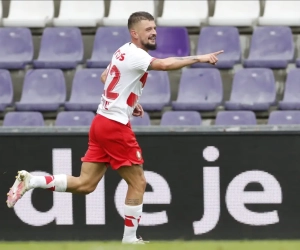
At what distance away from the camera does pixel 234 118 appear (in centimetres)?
930

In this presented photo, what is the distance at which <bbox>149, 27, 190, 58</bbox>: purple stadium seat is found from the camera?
10.6 m

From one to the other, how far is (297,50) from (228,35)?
83 centimetres

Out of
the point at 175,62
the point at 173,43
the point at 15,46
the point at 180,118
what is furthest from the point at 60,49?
the point at 175,62

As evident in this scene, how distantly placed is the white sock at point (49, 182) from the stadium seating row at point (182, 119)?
2.64 metres

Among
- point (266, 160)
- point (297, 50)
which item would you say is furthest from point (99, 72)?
point (266, 160)

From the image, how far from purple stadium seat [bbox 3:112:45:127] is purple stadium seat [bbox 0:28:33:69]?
1.01 m

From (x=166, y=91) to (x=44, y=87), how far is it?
52.3 inches

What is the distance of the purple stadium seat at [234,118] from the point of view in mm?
9297

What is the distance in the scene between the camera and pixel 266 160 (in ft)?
24.9

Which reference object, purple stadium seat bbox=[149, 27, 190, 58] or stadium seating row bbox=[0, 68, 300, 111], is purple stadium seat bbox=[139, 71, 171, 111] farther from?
purple stadium seat bbox=[149, 27, 190, 58]

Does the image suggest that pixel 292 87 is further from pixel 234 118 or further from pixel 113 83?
pixel 113 83

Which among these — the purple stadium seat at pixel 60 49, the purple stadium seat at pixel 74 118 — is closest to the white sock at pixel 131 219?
the purple stadium seat at pixel 74 118

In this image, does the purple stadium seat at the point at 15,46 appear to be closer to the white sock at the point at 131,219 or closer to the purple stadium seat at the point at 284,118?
the purple stadium seat at the point at 284,118

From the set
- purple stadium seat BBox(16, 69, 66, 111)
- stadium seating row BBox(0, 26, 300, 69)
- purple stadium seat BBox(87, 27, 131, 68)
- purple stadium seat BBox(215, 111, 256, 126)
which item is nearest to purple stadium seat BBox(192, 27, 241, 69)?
stadium seating row BBox(0, 26, 300, 69)
